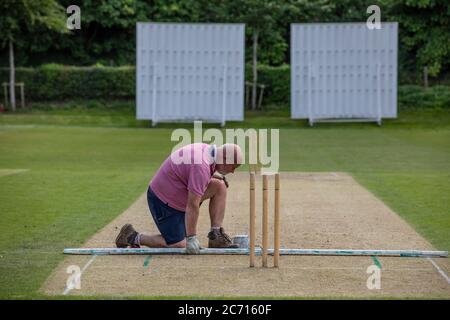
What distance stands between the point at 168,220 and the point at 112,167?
37.0 ft

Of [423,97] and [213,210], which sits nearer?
[213,210]

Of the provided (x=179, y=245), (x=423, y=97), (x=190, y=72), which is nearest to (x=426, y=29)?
(x=423, y=97)

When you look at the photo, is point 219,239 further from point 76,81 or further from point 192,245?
point 76,81

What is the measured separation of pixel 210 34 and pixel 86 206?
20799mm

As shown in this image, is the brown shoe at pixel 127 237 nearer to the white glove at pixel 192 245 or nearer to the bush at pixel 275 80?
the white glove at pixel 192 245

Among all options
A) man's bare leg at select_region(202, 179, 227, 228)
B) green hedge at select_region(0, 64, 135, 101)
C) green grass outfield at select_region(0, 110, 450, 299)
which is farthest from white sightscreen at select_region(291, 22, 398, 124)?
man's bare leg at select_region(202, 179, 227, 228)

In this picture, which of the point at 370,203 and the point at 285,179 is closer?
the point at 370,203

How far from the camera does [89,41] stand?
45750 mm

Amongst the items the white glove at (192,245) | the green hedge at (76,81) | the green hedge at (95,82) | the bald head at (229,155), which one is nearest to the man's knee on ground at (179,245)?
the white glove at (192,245)

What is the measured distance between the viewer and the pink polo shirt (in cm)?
1103

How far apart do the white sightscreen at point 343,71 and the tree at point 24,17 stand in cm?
1015

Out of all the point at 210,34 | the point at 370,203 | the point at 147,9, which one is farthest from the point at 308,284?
the point at 147,9

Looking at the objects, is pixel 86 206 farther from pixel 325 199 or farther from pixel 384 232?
pixel 384 232

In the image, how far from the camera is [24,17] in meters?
38.9
